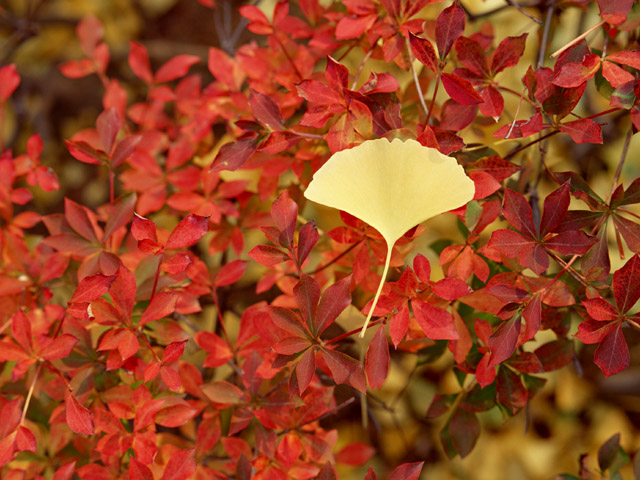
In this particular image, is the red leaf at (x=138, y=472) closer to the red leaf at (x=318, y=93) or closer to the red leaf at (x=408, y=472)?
the red leaf at (x=408, y=472)

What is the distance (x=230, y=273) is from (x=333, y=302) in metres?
0.18

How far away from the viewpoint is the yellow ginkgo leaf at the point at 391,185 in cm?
45

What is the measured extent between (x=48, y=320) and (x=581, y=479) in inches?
23.9

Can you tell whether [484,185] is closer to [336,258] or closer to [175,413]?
[336,258]

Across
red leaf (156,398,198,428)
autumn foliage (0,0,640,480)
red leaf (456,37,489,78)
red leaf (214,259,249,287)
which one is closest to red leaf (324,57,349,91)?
autumn foliage (0,0,640,480)

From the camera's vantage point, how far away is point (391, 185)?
463mm

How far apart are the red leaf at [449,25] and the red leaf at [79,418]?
0.42 metres

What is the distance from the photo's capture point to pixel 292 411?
1.81ft

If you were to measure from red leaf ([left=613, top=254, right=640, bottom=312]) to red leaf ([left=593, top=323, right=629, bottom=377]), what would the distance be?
2 centimetres

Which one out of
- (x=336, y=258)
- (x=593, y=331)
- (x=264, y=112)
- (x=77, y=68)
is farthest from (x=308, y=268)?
(x=77, y=68)

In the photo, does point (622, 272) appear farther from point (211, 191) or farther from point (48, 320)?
point (48, 320)

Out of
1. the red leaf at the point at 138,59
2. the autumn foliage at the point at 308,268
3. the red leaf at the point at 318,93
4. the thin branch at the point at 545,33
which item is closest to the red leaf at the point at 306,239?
the autumn foliage at the point at 308,268

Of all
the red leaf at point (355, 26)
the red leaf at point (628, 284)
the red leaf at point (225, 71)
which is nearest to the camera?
the red leaf at point (628, 284)

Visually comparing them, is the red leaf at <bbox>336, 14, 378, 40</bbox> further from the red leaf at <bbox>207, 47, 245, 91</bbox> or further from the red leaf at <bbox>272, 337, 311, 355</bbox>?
the red leaf at <bbox>272, 337, 311, 355</bbox>
